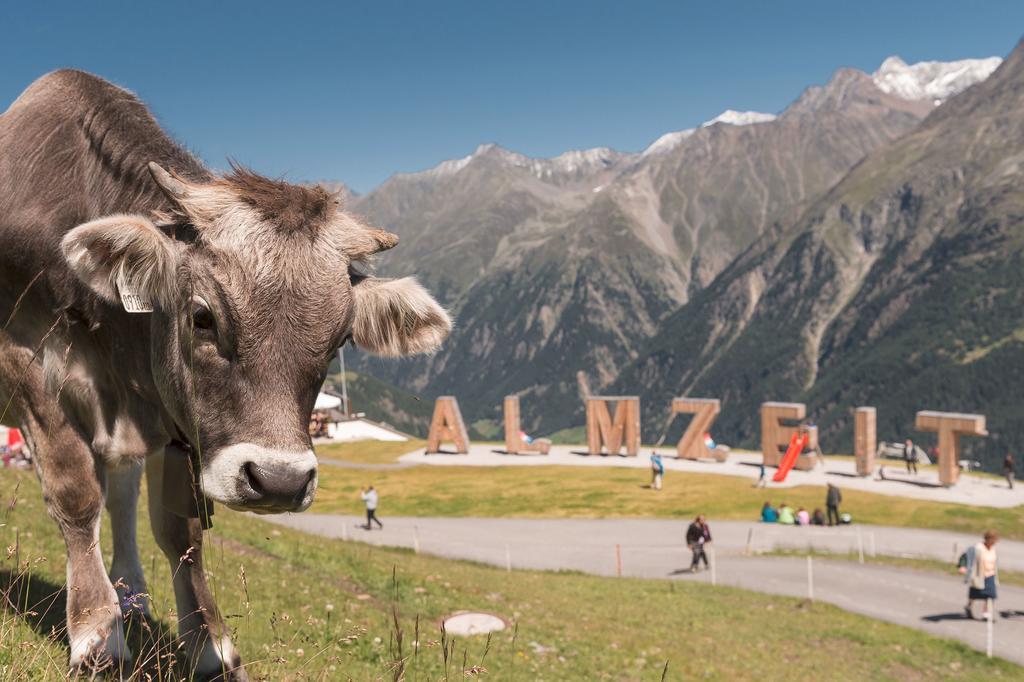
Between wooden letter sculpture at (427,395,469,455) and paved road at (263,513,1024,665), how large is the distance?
23.6 m

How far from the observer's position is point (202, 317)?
12.8ft

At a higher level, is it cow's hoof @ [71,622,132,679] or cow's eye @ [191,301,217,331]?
cow's eye @ [191,301,217,331]

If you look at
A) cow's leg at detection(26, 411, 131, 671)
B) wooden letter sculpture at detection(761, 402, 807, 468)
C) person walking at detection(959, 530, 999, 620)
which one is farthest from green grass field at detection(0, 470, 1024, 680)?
wooden letter sculpture at detection(761, 402, 807, 468)

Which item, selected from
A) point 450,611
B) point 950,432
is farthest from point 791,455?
point 450,611

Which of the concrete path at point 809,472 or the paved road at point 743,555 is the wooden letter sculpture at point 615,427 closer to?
the concrete path at point 809,472

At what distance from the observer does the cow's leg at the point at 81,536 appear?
4.88 m

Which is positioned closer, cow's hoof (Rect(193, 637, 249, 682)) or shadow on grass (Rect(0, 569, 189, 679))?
shadow on grass (Rect(0, 569, 189, 679))

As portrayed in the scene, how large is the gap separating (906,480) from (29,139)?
60331mm

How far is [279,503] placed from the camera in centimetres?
353

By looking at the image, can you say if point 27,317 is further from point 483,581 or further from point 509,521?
point 509,521

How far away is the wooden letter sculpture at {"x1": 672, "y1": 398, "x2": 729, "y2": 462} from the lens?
6456cm

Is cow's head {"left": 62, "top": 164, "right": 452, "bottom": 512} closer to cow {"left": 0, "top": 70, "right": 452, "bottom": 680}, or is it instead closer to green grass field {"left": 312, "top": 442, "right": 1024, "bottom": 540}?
cow {"left": 0, "top": 70, "right": 452, "bottom": 680}

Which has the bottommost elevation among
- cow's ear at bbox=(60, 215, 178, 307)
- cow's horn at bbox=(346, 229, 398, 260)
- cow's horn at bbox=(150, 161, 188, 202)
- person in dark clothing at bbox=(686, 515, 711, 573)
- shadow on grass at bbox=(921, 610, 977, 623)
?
shadow on grass at bbox=(921, 610, 977, 623)

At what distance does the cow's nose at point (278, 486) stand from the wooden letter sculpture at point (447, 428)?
218 ft
